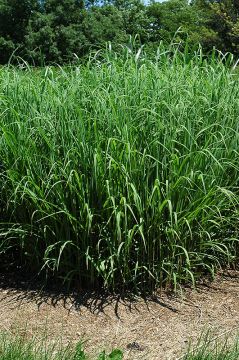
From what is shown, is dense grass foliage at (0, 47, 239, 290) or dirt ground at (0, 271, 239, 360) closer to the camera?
dirt ground at (0, 271, 239, 360)

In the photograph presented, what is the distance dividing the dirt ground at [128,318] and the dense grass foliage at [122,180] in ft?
0.45

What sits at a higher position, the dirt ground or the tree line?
the dirt ground

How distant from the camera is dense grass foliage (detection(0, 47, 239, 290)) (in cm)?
381

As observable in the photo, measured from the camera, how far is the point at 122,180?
3.82 metres

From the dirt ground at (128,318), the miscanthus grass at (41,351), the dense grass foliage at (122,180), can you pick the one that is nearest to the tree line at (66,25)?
the dense grass foliage at (122,180)

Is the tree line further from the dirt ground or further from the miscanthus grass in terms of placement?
the miscanthus grass

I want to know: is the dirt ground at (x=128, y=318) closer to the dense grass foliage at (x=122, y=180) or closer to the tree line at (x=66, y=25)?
the dense grass foliage at (x=122, y=180)

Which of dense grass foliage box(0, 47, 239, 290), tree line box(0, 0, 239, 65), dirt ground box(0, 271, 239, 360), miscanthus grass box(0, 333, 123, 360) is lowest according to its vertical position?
tree line box(0, 0, 239, 65)

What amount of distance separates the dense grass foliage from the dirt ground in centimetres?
14

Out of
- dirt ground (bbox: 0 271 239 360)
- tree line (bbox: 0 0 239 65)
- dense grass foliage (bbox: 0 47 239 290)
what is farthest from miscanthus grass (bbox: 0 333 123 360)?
tree line (bbox: 0 0 239 65)

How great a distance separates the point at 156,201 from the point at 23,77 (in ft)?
5.03

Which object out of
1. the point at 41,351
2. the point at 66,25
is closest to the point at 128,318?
the point at 41,351

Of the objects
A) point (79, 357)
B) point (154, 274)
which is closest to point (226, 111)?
point (154, 274)

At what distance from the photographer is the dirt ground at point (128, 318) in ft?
11.3
